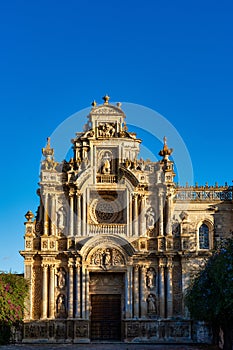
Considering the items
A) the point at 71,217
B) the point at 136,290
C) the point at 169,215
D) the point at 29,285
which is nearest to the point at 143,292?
the point at 136,290

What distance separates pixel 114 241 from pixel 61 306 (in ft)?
18.8

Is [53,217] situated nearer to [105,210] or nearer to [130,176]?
[105,210]

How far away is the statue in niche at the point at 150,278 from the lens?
46.7 metres

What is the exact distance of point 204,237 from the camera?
48.6 meters

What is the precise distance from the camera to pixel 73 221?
47.0 metres

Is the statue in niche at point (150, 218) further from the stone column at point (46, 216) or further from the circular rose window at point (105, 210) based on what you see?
the stone column at point (46, 216)

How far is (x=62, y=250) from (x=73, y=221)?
84.8 inches

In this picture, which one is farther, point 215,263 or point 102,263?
point 102,263

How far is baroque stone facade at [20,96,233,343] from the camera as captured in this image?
45719mm

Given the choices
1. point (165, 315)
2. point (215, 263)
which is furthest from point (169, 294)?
point (215, 263)

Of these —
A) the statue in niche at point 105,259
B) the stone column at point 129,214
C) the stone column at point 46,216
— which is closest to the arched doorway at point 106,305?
the statue in niche at point 105,259

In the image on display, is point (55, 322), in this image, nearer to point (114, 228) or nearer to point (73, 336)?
point (73, 336)

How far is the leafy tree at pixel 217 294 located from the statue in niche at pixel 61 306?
383 inches

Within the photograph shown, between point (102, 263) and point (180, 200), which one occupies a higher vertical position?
point (180, 200)
